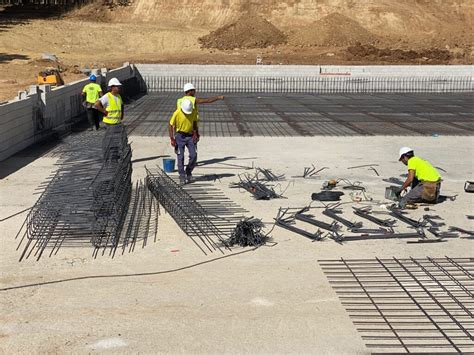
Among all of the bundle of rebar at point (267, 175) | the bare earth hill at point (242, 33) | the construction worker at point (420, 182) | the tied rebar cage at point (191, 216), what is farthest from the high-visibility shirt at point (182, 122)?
the bare earth hill at point (242, 33)

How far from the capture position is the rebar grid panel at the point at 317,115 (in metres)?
15.6

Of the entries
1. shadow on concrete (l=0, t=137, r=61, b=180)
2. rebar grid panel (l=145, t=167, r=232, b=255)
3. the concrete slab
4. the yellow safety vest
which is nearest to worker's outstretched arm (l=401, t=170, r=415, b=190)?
the concrete slab

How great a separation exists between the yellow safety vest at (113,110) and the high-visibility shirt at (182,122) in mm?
1294

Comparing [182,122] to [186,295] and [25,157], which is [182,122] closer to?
[25,157]

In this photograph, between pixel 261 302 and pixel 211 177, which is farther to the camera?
pixel 211 177

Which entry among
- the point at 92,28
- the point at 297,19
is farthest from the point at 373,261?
the point at 297,19

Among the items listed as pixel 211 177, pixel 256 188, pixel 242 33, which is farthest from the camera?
pixel 242 33

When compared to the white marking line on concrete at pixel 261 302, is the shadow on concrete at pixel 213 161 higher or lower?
higher

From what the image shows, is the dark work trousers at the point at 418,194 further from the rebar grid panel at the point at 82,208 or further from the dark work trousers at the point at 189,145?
the rebar grid panel at the point at 82,208

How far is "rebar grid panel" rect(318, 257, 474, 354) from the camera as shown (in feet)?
15.7

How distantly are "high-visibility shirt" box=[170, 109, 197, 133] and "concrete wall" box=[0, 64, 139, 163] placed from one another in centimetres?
361

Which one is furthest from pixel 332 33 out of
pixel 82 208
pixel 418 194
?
pixel 82 208

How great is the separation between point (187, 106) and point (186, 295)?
4.59 meters

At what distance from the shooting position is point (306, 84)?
26953 millimetres
